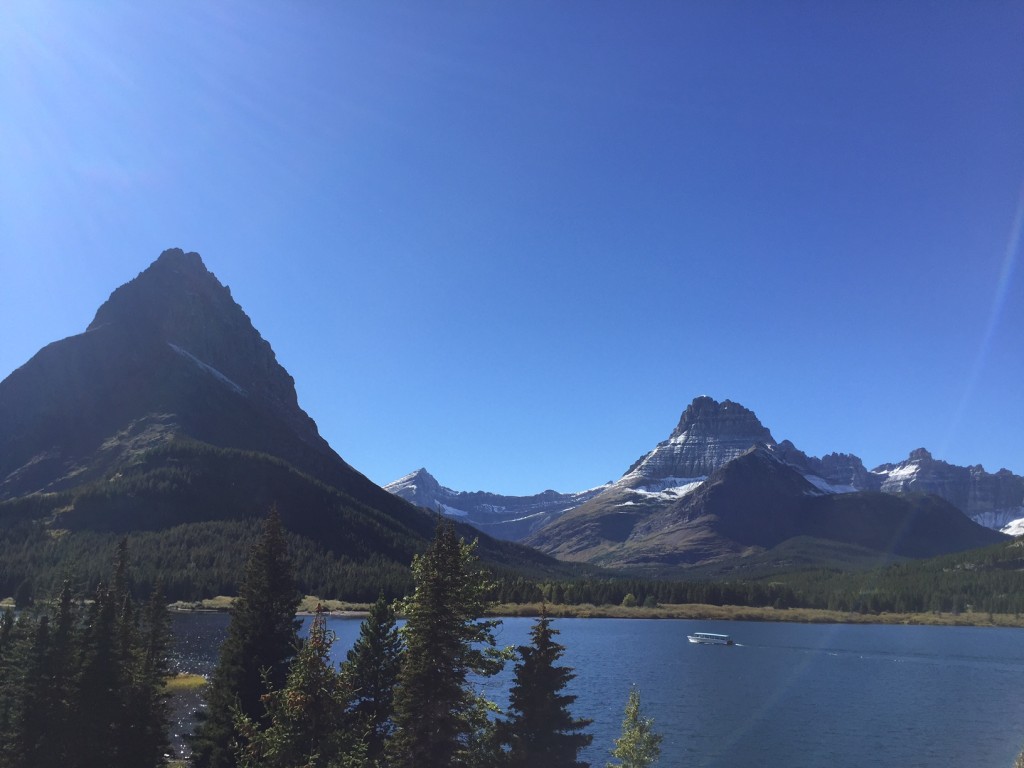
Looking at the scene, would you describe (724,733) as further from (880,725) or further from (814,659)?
(814,659)

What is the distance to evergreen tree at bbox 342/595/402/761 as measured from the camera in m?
37.6

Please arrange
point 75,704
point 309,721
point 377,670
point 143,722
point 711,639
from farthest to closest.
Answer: point 711,639 < point 143,722 < point 75,704 < point 377,670 < point 309,721

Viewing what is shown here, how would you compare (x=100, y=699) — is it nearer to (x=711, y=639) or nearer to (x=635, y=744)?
(x=635, y=744)

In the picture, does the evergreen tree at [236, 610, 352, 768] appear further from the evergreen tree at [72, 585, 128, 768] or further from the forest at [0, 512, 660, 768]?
the evergreen tree at [72, 585, 128, 768]

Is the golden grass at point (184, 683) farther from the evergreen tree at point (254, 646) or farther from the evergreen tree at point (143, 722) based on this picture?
the evergreen tree at point (254, 646)

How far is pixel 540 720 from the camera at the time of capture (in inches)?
1346

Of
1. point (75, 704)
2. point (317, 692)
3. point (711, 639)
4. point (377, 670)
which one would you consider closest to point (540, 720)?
point (377, 670)

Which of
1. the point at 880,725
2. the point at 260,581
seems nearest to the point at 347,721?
the point at 260,581

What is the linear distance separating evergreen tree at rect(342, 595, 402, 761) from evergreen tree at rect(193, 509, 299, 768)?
398cm

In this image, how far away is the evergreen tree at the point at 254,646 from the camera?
38906 millimetres

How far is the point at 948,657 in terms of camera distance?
164 meters

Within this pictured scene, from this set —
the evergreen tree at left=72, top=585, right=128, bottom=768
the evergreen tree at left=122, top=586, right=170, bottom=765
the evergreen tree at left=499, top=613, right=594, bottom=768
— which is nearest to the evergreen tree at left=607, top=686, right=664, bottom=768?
the evergreen tree at left=499, top=613, right=594, bottom=768

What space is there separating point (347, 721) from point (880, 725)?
82925 mm

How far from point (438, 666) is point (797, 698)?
99.0 metres
